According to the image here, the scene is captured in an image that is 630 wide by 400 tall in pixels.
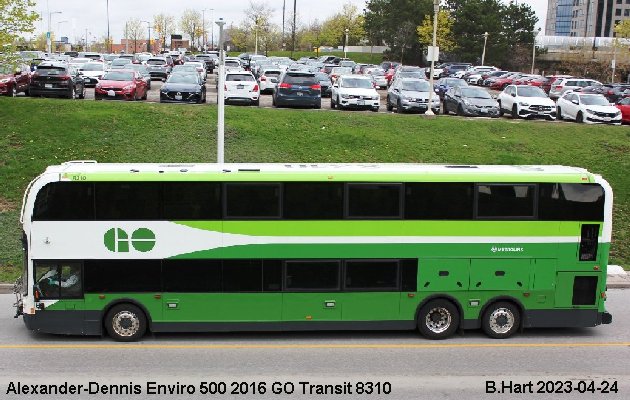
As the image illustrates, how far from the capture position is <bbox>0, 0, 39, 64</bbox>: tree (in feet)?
89.5

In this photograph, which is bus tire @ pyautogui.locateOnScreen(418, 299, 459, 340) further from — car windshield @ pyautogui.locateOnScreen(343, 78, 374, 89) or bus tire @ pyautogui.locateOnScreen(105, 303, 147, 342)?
car windshield @ pyautogui.locateOnScreen(343, 78, 374, 89)

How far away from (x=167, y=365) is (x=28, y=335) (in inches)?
121

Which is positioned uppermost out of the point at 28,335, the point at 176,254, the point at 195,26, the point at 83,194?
the point at 195,26

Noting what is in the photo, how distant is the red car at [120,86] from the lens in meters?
32.7

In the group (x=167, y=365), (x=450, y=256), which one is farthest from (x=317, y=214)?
(x=167, y=365)

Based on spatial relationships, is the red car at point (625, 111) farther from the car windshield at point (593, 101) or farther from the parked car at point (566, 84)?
the parked car at point (566, 84)

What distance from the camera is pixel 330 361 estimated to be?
1214 cm

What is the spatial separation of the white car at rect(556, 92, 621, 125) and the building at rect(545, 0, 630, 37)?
380 feet

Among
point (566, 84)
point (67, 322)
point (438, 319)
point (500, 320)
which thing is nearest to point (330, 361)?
point (438, 319)

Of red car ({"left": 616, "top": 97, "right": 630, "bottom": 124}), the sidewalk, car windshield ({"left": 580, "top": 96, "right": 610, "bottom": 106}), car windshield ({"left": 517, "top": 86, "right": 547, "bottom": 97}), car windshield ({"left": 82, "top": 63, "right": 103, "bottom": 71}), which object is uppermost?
car windshield ({"left": 82, "top": 63, "right": 103, "bottom": 71})

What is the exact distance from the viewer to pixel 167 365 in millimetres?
11719

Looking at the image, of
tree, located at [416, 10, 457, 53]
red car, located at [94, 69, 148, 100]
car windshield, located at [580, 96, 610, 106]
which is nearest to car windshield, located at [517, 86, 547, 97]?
Answer: car windshield, located at [580, 96, 610, 106]

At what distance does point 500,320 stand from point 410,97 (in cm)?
2114

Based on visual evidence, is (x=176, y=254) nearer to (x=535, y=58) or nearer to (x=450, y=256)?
(x=450, y=256)
